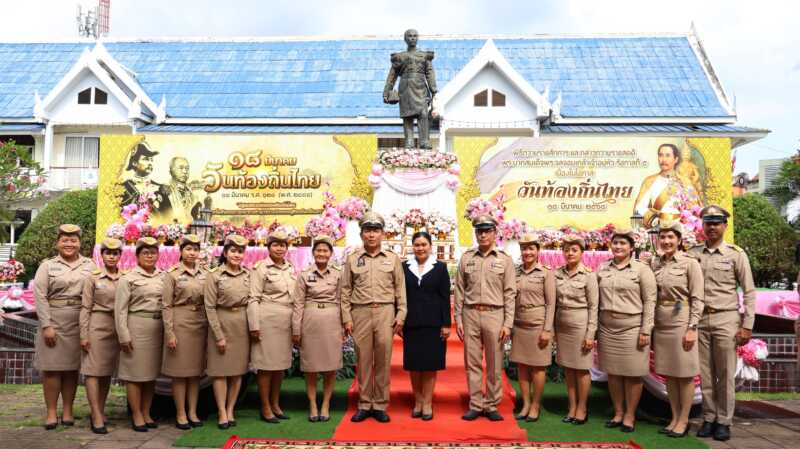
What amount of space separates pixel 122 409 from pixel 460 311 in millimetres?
3540

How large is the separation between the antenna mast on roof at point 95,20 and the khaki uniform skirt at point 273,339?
3080 cm

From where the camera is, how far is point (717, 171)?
14.0m

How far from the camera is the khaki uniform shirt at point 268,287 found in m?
5.38

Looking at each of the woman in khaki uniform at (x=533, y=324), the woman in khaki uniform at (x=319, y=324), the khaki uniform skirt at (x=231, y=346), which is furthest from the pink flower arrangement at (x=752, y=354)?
the khaki uniform skirt at (x=231, y=346)

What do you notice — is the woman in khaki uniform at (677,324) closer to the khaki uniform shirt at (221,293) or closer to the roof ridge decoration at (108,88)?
the khaki uniform shirt at (221,293)

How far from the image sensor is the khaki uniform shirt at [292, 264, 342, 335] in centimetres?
550

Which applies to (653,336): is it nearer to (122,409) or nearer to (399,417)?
(399,417)

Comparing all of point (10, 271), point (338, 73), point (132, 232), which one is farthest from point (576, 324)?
point (338, 73)

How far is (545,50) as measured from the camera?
72.2 feet

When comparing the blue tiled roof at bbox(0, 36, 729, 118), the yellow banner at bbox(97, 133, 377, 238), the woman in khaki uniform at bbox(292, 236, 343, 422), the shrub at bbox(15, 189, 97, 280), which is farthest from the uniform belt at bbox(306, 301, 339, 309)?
the blue tiled roof at bbox(0, 36, 729, 118)

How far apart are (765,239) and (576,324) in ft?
37.2

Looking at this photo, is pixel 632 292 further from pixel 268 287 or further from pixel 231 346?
pixel 231 346

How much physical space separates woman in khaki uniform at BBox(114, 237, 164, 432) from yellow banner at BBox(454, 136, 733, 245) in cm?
937

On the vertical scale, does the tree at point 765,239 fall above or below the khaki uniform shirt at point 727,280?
above
